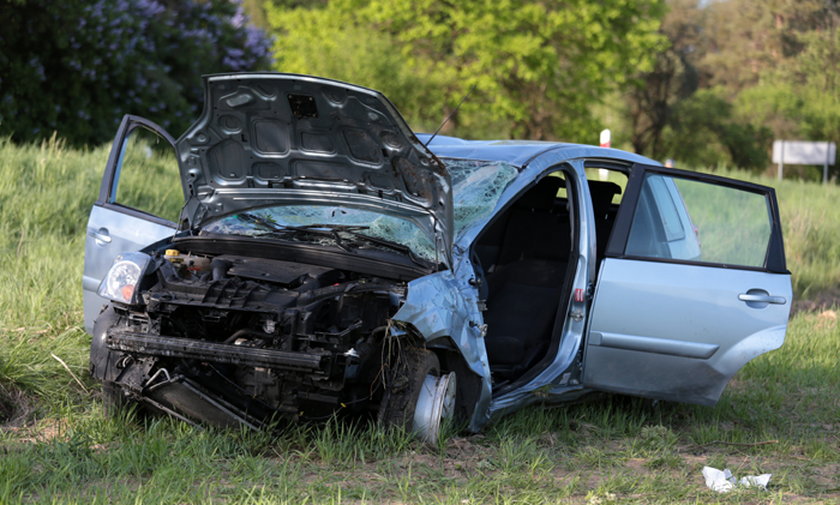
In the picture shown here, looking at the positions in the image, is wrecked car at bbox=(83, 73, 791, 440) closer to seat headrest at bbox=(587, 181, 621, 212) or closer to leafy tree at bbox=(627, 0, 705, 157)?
seat headrest at bbox=(587, 181, 621, 212)

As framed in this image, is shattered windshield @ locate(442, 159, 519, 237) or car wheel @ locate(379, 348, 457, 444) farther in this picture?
shattered windshield @ locate(442, 159, 519, 237)

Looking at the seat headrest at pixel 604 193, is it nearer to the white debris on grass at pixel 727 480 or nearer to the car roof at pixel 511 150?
the car roof at pixel 511 150

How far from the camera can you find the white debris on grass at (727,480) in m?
4.78

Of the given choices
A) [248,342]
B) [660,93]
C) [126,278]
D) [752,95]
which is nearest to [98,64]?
[126,278]

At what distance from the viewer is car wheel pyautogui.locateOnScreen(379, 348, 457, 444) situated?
491 cm

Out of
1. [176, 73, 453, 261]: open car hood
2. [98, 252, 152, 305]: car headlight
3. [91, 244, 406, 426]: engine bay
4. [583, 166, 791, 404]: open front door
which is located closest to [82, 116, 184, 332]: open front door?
[176, 73, 453, 261]: open car hood

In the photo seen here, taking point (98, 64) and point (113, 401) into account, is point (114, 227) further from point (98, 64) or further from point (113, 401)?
point (98, 64)

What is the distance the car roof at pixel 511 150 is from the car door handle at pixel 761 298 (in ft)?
4.14

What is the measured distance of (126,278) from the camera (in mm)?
4848

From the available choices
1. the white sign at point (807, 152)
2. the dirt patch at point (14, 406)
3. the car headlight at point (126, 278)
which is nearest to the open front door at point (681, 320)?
the car headlight at point (126, 278)

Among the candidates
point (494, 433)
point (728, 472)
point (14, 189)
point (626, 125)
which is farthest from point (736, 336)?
point (626, 125)

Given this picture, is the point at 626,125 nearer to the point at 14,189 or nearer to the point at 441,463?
the point at 14,189

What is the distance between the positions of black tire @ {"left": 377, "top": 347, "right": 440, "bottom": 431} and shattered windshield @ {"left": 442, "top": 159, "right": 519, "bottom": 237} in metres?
0.73

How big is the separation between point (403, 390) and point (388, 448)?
279 millimetres
